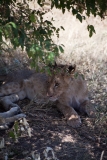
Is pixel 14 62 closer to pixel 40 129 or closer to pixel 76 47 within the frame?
pixel 76 47

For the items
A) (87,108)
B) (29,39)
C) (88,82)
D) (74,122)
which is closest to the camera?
(29,39)

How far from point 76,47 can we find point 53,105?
2766 millimetres

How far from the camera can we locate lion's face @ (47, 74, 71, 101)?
430cm

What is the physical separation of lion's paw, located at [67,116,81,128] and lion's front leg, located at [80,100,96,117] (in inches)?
11.0

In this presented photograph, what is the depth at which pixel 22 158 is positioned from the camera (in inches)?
120

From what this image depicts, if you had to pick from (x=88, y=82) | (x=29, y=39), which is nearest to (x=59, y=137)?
(x=29, y=39)

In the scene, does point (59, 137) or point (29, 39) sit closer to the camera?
point (29, 39)

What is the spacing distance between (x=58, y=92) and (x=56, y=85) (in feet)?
0.34

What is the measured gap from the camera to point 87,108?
14.1 ft

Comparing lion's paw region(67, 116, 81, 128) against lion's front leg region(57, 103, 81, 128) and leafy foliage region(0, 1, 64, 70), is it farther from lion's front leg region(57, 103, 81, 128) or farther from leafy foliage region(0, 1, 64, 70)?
leafy foliage region(0, 1, 64, 70)

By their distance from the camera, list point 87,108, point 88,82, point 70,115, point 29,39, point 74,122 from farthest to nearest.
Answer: point 88,82
point 87,108
point 70,115
point 74,122
point 29,39

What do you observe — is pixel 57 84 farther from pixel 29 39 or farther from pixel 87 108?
pixel 29 39

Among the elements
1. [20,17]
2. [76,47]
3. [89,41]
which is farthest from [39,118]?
[89,41]

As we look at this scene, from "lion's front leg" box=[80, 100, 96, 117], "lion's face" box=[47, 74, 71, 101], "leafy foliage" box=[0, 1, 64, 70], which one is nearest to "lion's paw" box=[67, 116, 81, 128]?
"lion's front leg" box=[80, 100, 96, 117]
